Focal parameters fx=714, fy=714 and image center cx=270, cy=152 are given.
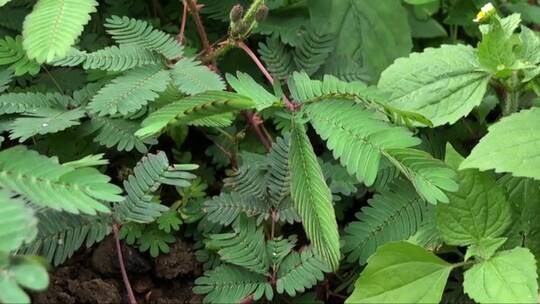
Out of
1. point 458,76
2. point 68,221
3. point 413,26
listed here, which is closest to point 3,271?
point 68,221

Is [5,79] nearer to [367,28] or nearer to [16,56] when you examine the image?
[16,56]

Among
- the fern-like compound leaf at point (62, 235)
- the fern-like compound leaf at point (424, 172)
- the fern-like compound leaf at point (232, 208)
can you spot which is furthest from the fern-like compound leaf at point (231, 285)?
the fern-like compound leaf at point (424, 172)

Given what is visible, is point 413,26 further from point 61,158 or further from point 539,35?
point 61,158

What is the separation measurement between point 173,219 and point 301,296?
311 millimetres

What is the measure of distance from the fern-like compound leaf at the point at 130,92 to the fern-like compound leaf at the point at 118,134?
0.03 metres

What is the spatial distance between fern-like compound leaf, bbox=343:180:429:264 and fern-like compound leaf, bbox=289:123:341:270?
6.3 inches

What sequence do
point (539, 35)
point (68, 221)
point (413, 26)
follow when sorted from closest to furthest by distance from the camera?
point (68, 221), point (539, 35), point (413, 26)

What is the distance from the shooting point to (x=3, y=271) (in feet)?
3.00

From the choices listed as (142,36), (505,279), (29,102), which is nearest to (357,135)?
(505,279)

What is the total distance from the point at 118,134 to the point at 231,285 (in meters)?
0.40

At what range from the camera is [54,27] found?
1.34 metres

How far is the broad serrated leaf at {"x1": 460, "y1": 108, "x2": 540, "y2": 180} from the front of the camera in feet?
4.23

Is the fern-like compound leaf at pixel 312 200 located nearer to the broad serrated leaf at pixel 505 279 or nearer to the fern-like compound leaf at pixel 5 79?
the broad serrated leaf at pixel 505 279

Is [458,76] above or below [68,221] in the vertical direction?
above
